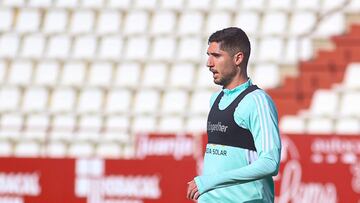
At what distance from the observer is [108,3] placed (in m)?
13.2

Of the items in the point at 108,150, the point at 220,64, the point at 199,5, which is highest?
the point at 199,5

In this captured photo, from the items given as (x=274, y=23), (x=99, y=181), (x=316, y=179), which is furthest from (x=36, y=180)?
(x=274, y=23)

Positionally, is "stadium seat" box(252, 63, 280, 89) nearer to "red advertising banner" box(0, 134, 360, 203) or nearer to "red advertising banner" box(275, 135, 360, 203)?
"red advertising banner" box(0, 134, 360, 203)

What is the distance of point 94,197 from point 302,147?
201cm

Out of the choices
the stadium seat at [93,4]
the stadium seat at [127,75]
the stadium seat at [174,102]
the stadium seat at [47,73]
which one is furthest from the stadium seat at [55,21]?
the stadium seat at [174,102]

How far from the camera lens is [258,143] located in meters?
3.50

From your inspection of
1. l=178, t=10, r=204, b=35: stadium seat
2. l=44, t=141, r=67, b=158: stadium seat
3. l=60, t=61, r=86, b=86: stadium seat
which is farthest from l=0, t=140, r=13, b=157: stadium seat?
l=178, t=10, r=204, b=35: stadium seat

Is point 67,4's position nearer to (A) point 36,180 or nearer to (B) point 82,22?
(B) point 82,22

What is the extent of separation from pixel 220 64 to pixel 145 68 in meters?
8.85

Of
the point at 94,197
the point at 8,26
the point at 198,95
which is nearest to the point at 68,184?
the point at 94,197

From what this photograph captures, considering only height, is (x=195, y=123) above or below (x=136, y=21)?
below

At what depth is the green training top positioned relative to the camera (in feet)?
11.4

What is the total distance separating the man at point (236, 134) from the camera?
351 centimetres

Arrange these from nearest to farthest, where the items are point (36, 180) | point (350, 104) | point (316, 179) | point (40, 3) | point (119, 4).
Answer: point (316, 179), point (36, 180), point (350, 104), point (119, 4), point (40, 3)
